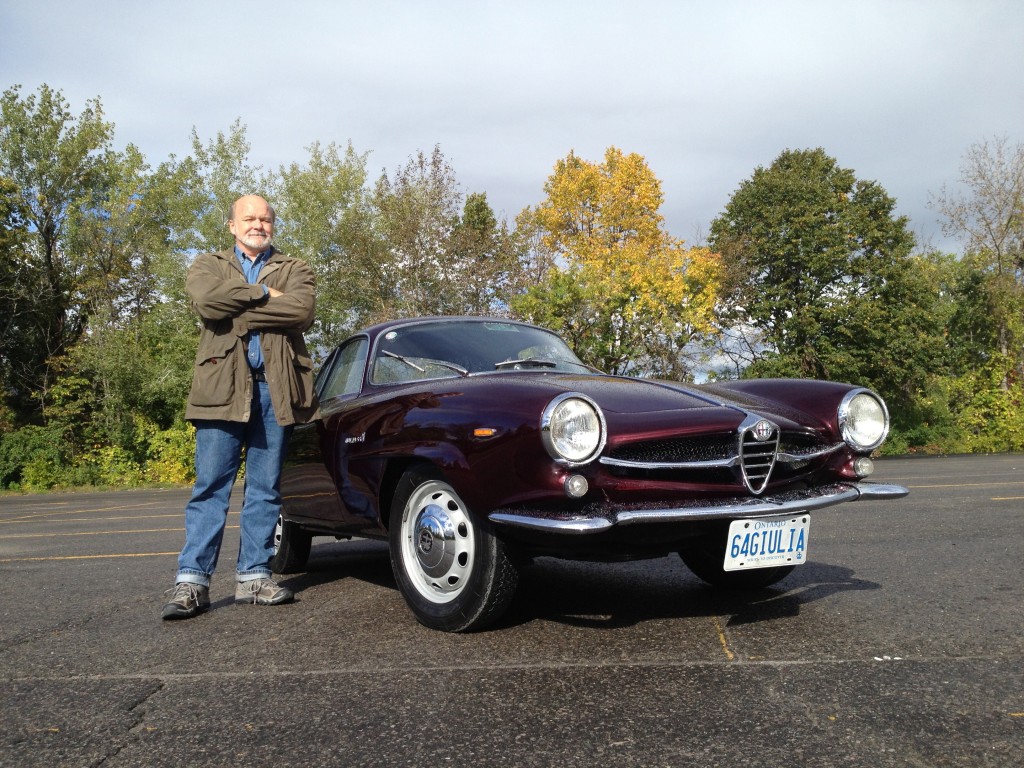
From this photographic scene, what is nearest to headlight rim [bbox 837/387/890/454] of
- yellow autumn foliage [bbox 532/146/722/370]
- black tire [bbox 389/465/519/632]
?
black tire [bbox 389/465/519/632]

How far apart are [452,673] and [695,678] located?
82cm

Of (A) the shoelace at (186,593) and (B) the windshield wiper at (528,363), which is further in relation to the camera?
(B) the windshield wiper at (528,363)

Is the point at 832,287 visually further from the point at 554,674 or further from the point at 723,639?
the point at 554,674

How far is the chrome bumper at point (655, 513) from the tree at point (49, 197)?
3267 centimetres

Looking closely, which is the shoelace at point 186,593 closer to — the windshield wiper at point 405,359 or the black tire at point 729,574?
the windshield wiper at point 405,359

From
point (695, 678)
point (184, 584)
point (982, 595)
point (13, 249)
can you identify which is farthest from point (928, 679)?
point (13, 249)

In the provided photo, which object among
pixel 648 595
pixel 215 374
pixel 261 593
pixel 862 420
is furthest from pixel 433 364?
pixel 862 420

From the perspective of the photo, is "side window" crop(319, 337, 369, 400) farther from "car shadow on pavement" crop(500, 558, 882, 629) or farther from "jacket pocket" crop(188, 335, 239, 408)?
"car shadow on pavement" crop(500, 558, 882, 629)

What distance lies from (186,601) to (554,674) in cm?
198

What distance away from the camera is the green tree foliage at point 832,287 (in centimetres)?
3459

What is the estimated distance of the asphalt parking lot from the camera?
2.32 m

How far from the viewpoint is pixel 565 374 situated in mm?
4344

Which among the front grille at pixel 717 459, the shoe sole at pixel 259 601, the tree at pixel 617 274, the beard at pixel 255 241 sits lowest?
the shoe sole at pixel 259 601

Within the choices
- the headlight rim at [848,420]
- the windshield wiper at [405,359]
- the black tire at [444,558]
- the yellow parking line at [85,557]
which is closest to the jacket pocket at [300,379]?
the windshield wiper at [405,359]
